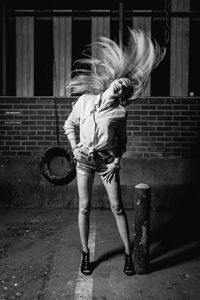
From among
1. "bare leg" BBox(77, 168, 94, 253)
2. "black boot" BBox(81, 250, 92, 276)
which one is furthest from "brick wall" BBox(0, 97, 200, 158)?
"black boot" BBox(81, 250, 92, 276)

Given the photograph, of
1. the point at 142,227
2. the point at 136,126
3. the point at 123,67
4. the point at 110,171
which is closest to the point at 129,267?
the point at 142,227

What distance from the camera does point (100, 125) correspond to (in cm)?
335

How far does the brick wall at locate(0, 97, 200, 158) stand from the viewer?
6.00m

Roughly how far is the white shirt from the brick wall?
101 inches

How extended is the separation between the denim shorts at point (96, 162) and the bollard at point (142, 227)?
0.44 m

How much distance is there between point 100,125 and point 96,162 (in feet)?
1.29

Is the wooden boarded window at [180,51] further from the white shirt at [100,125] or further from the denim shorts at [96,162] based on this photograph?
the denim shorts at [96,162]

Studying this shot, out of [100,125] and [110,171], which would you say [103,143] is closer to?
[100,125]

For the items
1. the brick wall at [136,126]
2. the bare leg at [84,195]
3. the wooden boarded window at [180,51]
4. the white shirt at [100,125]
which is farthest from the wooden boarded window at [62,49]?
the bare leg at [84,195]

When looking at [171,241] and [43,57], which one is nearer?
[171,241]

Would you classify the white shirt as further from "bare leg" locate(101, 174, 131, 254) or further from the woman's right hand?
"bare leg" locate(101, 174, 131, 254)

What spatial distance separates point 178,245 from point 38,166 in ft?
9.59

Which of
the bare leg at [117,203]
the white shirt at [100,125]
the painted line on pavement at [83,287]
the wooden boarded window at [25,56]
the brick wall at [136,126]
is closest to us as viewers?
the painted line on pavement at [83,287]

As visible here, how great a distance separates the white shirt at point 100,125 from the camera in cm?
335
